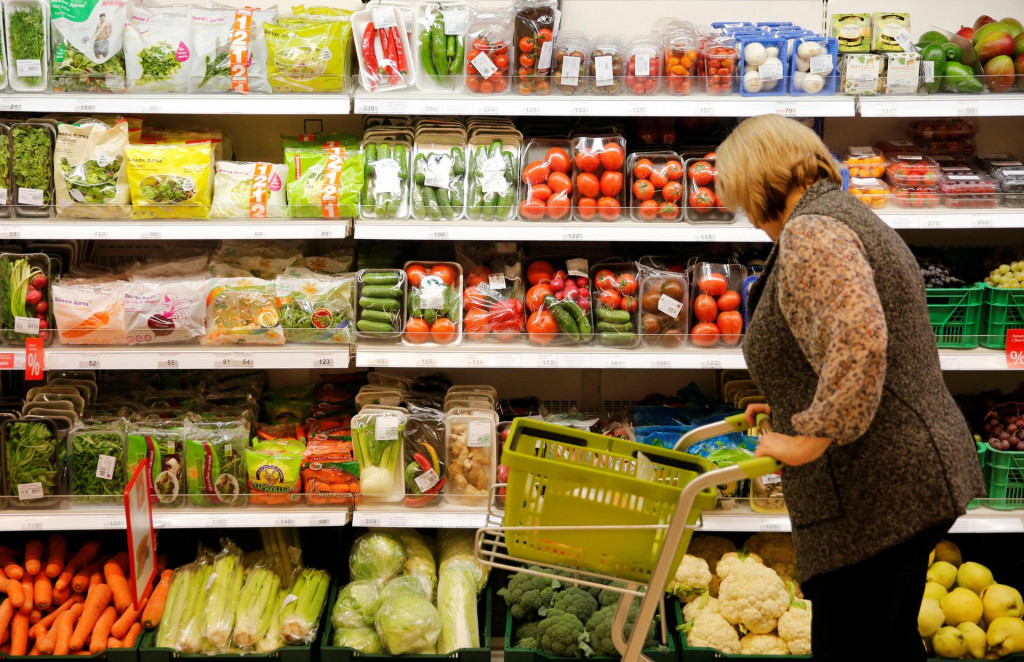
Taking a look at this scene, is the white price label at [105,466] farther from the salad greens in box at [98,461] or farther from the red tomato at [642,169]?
the red tomato at [642,169]

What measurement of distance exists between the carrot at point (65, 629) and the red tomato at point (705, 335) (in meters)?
2.21

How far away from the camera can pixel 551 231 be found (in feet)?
9.79

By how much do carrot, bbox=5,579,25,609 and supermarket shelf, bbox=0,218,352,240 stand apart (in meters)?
1.14

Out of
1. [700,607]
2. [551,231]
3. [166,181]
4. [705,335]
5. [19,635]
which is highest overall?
[166,181]

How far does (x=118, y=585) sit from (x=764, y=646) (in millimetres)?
2120

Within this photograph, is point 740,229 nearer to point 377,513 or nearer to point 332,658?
point 377,513

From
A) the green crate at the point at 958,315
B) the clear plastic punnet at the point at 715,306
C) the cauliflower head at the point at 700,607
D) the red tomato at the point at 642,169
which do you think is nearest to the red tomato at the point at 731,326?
the clear plastic punnet at the point at 715,306

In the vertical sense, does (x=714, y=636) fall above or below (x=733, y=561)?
below

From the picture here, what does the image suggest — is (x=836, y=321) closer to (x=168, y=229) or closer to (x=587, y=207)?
(x=587, y=207)

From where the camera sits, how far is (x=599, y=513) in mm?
1953

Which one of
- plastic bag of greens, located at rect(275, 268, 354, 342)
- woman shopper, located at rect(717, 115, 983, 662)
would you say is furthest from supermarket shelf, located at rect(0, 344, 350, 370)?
woman shopper, located at rect(717, 115, 983, 662)

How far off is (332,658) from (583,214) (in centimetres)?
161

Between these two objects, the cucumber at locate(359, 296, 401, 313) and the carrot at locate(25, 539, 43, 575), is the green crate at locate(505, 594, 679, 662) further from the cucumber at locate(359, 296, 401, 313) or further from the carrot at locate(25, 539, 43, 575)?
the carrot at locate(25, 539, 43, 575)

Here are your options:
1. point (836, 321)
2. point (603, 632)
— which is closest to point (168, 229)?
point (603, 632)
